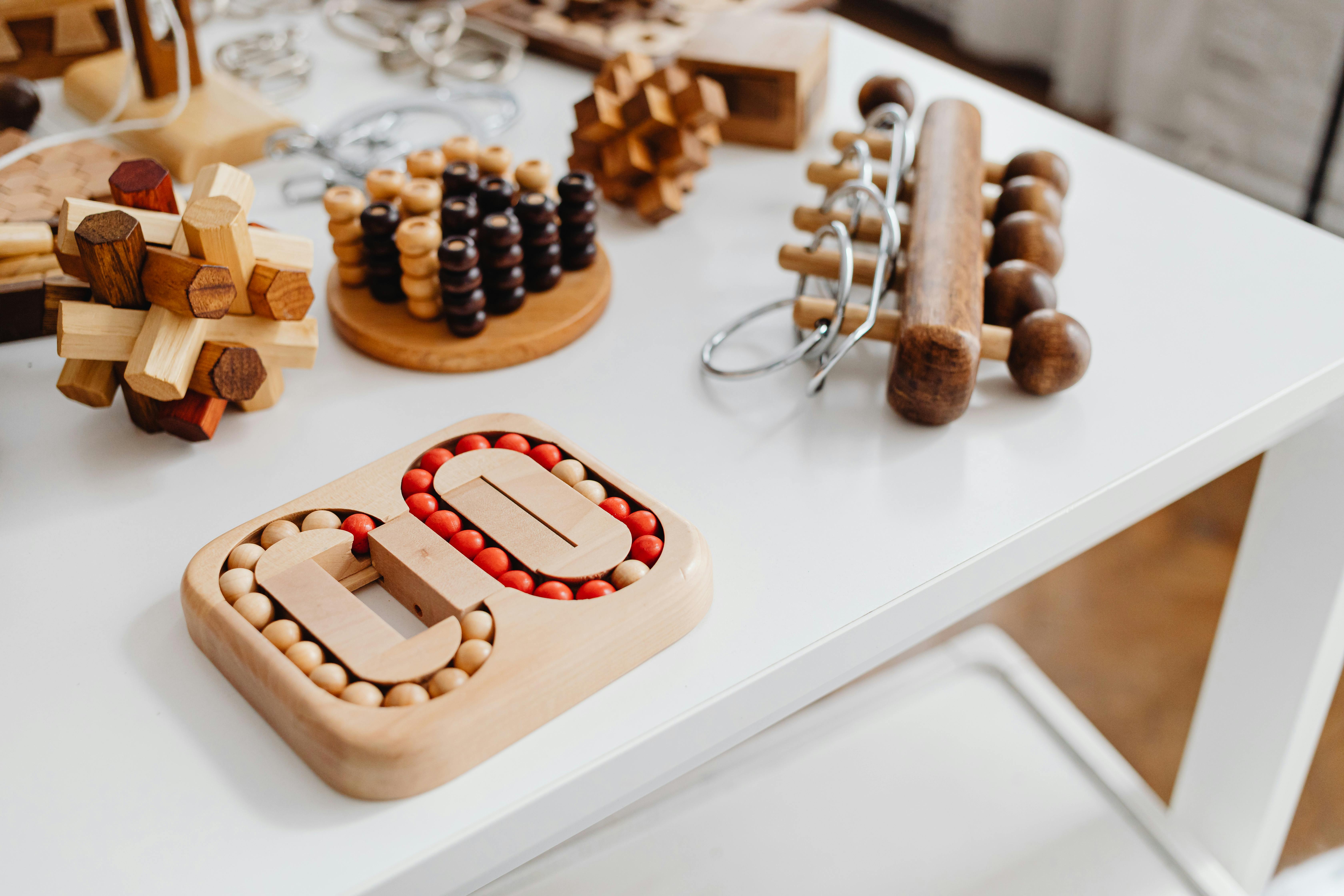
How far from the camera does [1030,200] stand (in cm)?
65

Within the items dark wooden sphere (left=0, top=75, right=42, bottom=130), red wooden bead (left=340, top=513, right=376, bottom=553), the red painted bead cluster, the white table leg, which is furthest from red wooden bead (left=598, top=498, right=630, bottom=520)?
dark wooden sphere (left=0, top=75, right=42, bottom=130)

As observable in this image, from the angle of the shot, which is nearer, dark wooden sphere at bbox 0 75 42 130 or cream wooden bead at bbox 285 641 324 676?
cream wooden bead at bbox 285 641 324 676

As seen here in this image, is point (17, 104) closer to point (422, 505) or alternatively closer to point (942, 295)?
point (422, 505)

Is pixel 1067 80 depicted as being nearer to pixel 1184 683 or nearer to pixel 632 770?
pixel 1184 683

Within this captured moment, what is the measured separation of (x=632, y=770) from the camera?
0.42 meters

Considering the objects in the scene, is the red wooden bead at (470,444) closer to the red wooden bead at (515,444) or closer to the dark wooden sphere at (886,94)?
the red wooden bead at (515,444)

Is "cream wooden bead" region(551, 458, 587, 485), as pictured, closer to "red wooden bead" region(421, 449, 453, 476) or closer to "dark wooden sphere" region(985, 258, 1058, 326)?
"red wooden bead" region(421, 449, 453, 476)

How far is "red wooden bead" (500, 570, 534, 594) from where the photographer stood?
444 mm

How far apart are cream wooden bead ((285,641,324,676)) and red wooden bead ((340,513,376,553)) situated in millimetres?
60

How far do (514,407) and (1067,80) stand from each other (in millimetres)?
1485

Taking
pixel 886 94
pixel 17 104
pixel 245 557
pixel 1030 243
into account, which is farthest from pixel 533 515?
pixel 17 104

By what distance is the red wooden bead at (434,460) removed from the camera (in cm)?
51

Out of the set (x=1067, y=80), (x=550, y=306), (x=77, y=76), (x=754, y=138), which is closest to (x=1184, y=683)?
(x=754, y=138)

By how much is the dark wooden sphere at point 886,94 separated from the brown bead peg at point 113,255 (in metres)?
0.50
